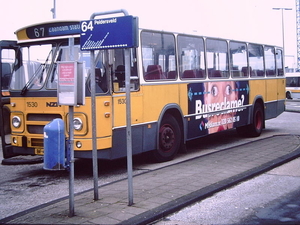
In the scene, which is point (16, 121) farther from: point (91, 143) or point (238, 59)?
point (238, 59)

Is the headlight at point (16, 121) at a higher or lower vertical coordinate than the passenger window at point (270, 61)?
lower

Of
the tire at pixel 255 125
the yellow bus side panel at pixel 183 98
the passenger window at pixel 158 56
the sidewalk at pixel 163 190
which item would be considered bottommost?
the sidewalk at pixel 163 190

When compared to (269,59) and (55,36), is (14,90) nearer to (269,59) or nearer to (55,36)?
(55,36)

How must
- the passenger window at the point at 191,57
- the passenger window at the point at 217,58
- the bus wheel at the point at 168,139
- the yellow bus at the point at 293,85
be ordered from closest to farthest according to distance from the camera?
the bus wheel at the point at 168,139 < the passenger window at the point at 191,57 < the passenger window at the point at 217,58 < the yellow bus at the point at 293,85

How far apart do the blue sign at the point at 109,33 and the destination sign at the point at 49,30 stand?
2.10 metres

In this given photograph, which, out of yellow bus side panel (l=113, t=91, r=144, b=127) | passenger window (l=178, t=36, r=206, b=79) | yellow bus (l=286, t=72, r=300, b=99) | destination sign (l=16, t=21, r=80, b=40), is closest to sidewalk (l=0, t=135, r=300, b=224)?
yellow bus side panel (l=113, t=91, r=144, b=127)

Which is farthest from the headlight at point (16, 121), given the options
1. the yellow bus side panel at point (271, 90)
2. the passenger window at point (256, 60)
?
the yellow bus side panel at point (271, 90)

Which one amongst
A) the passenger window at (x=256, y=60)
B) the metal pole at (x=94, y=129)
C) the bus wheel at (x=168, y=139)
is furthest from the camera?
the passenger window at (x=256, y=60)

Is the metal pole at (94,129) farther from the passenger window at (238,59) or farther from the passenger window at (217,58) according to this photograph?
the passenger window at (238,59)

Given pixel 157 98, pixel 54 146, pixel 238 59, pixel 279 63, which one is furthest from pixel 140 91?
pixel 279 63

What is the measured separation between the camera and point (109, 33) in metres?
6.59

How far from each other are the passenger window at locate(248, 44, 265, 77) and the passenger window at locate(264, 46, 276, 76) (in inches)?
13.6

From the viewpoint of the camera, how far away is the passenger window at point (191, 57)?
446 inches

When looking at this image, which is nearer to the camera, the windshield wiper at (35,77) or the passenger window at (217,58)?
the windshield wiper at (35,77)
